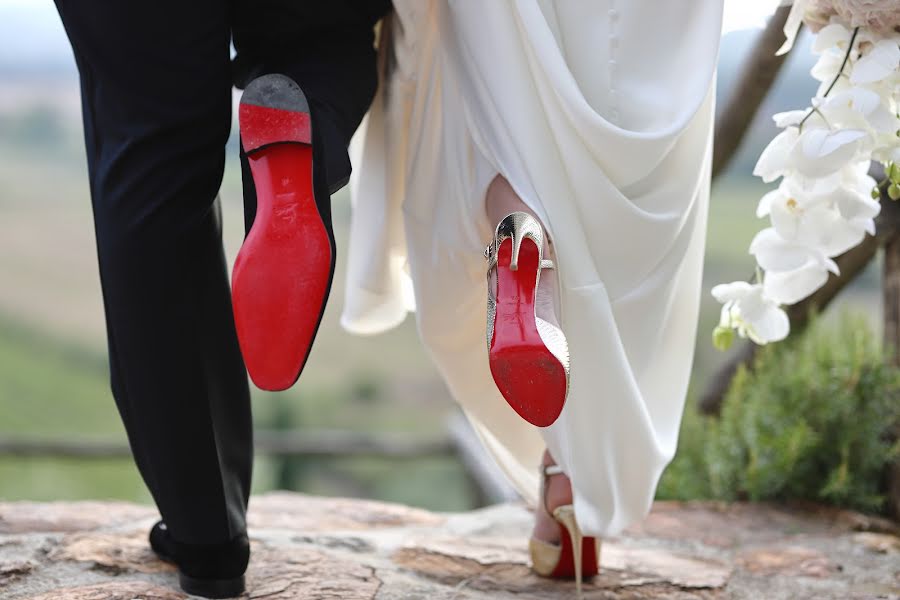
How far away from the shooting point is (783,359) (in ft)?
7.01

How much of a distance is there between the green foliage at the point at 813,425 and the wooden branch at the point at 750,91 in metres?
0.48

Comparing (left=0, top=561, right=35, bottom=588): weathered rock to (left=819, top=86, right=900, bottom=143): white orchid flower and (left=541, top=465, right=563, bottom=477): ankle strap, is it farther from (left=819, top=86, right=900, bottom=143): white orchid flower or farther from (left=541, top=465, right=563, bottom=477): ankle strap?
(left=819, top=86, right=900, bottom=143): white orchid flower

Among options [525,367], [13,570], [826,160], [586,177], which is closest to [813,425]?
[826,160]

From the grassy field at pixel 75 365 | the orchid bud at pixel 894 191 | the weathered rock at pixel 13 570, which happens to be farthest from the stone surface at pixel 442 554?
the grassy field at pixel 75 365

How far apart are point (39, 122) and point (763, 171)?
11677 mm

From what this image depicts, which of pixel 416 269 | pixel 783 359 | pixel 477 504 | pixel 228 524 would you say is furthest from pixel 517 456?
pixel 477 504

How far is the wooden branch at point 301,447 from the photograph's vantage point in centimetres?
397

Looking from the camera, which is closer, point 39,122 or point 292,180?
point 292,180

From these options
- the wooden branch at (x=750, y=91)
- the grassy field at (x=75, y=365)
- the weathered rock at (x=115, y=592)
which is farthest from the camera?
the grassy field at (x=75, y=365)

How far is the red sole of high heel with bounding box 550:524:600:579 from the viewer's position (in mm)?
1350

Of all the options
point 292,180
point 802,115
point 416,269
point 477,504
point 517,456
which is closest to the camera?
point 292,180

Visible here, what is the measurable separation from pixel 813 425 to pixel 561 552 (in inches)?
33.5

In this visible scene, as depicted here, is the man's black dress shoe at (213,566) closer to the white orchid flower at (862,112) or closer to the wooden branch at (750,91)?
the white orchid flower at (862,112)

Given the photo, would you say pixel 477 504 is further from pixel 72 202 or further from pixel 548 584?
pixel 72 202
